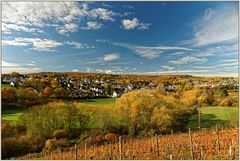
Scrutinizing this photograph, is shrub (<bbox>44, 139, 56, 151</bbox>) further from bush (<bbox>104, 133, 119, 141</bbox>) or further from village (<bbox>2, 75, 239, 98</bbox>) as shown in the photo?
bush (<bbox>104, 133, 119, 141</bbox>)

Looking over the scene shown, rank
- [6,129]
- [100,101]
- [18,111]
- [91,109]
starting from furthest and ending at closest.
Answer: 1. [100,101]
2. [91,109]
3. [18,111]
4. [6,129]

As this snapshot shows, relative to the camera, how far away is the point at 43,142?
20141 mm

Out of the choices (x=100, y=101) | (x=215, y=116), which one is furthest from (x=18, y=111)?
(x=215, y=116)

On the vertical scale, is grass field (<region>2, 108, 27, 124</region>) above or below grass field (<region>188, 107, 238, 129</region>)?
above

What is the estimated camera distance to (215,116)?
1170 inches

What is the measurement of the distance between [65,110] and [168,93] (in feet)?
30.4

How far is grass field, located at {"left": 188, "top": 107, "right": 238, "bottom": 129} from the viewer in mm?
27656

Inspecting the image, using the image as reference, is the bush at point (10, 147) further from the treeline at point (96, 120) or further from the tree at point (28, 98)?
the tree at point (28, 98)

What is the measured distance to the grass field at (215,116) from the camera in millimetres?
27656

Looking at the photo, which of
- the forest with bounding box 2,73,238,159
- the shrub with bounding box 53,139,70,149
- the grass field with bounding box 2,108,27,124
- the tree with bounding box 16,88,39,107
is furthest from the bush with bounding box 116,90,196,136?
the grass field with bounding box 2,108,27,124

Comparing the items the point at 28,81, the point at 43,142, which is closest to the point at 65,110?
the point at 43,142

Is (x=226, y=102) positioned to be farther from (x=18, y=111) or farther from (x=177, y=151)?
(x=177, y=151)

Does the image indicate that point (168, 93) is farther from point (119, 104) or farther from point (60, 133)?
point (60, 133)

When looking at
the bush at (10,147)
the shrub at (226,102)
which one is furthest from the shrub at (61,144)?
the shrub at (226,102)
